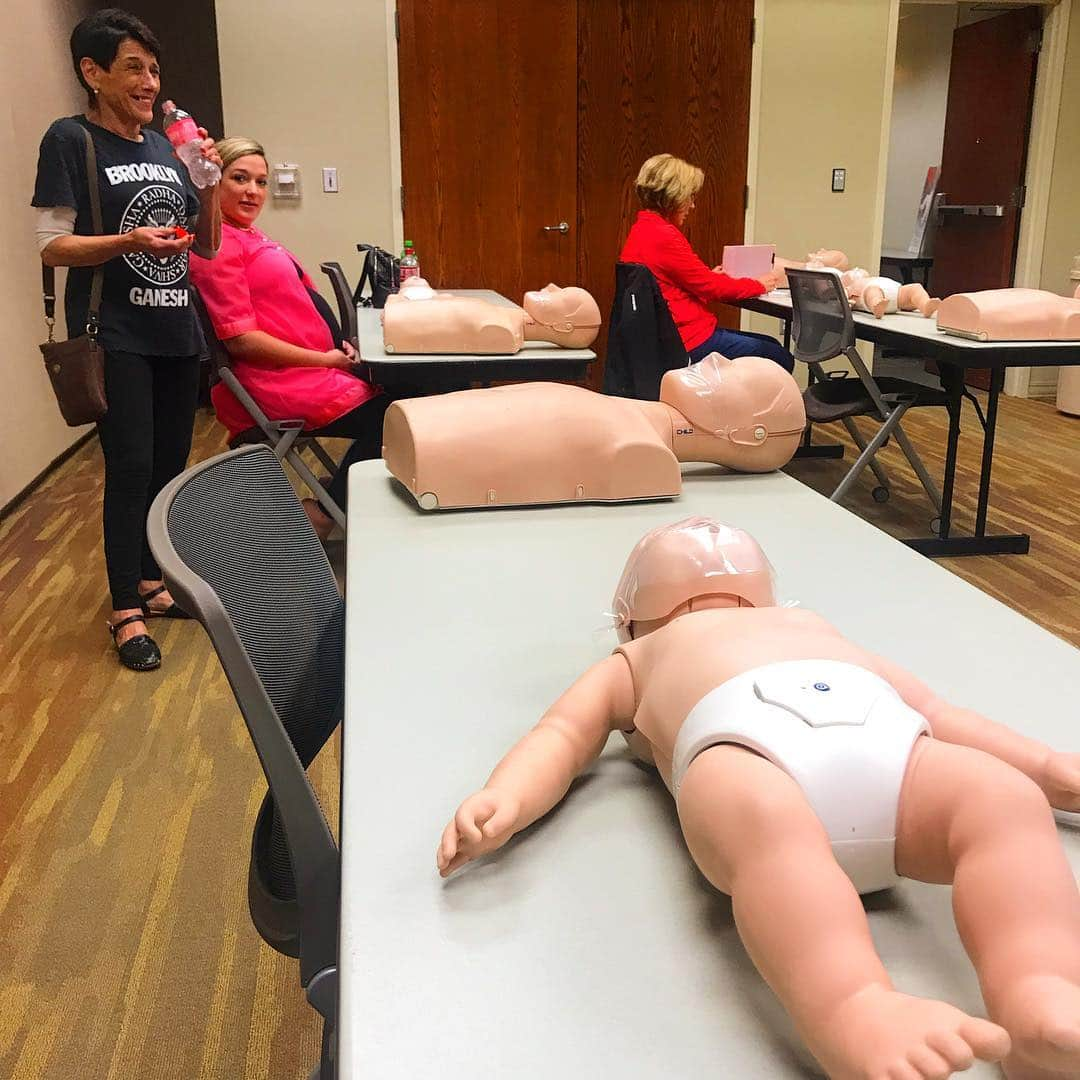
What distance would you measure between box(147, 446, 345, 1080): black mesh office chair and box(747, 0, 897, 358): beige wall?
18.0 feet

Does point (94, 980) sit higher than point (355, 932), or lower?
lower

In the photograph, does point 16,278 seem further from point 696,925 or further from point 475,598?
point 696,925

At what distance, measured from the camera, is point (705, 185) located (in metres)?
5.98

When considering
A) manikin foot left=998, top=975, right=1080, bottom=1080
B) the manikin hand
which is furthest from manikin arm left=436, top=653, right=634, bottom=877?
manikin foot left=998, top=975, right=1080, bottom=1080

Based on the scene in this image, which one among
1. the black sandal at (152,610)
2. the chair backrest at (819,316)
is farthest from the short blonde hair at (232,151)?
the chair backrest at (819,316)

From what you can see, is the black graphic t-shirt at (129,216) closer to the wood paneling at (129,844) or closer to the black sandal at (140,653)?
the black sandal at (140,653)

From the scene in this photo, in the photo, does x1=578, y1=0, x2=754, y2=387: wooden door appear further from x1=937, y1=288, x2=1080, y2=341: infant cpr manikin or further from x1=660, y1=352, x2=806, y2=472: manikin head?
x1=660, y1=352, x2=806, y2=472: manikin head

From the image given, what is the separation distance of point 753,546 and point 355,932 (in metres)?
0.52

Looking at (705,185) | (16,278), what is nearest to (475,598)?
(16,278)

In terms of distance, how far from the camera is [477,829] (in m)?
0.72

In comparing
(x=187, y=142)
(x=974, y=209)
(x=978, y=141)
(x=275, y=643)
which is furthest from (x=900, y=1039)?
(x=978, y=141)

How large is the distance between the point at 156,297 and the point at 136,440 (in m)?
0.36

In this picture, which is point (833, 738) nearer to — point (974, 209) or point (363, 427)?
point (363, 427)

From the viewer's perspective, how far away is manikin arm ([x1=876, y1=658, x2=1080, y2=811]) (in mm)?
778
